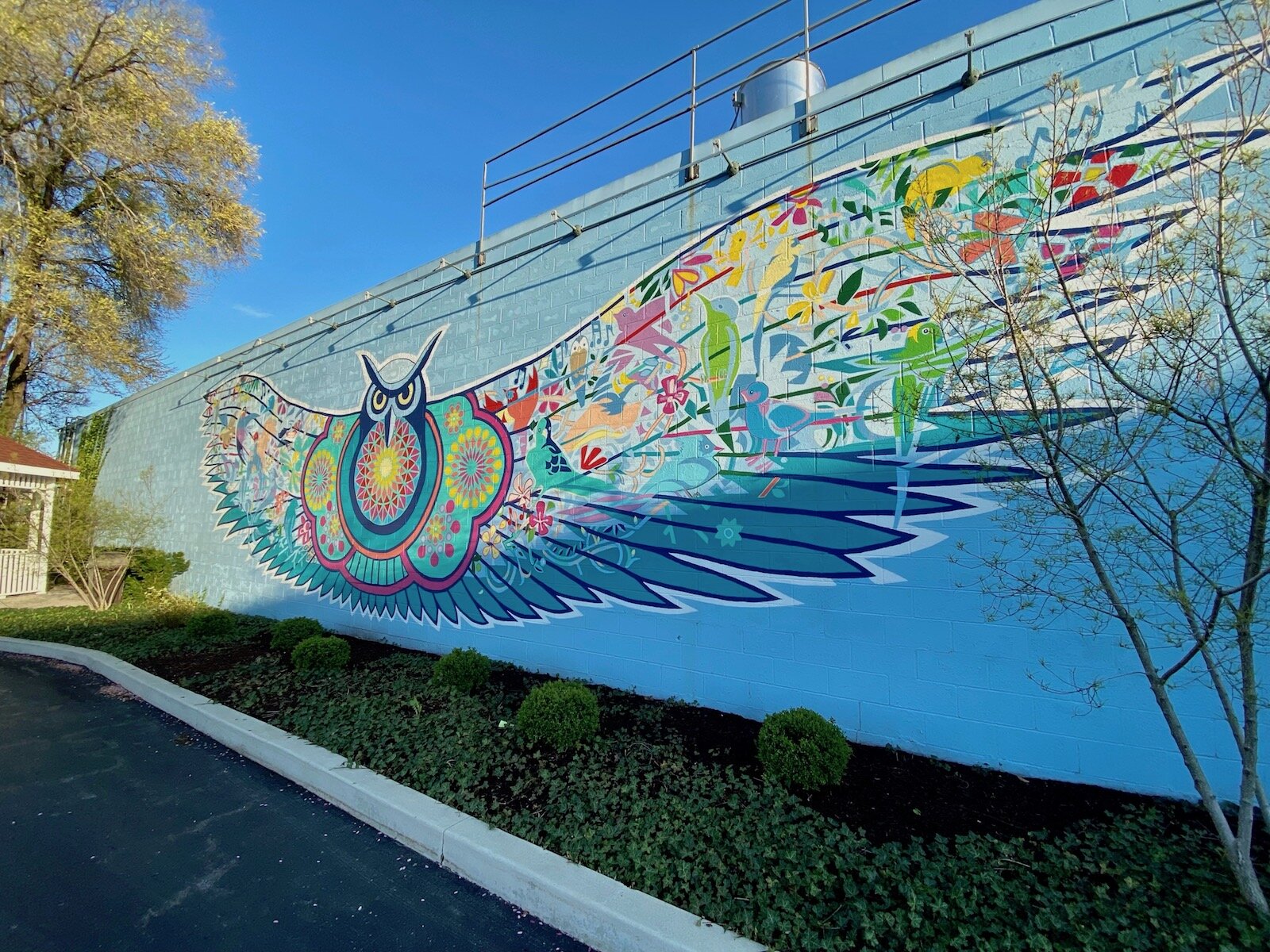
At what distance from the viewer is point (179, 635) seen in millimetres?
7266

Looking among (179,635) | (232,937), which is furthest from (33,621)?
(232,937)

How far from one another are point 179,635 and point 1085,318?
993 cm

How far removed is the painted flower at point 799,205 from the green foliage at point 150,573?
11813 millimetres

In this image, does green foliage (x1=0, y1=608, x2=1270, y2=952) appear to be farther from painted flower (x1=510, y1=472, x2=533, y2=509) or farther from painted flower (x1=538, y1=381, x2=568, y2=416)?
painted flower (x1=538, y1=381, x2=568, y2=416)

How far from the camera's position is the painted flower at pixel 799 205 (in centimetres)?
401

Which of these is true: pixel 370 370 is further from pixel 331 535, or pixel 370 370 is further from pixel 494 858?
pixel 494 858

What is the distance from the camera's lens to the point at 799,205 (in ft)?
13.3

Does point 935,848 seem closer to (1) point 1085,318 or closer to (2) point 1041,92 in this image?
(1) point 1085,318

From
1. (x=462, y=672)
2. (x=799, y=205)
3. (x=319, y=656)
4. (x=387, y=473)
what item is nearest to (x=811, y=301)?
(x=799, y=205)

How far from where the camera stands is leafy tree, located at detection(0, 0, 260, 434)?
10.7 meters

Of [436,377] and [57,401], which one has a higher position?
[57,401]

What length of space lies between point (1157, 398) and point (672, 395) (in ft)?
9.66

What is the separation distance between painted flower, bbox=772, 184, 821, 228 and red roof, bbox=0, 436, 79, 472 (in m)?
13.9

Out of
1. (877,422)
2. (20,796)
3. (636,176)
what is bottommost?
(20,796)
